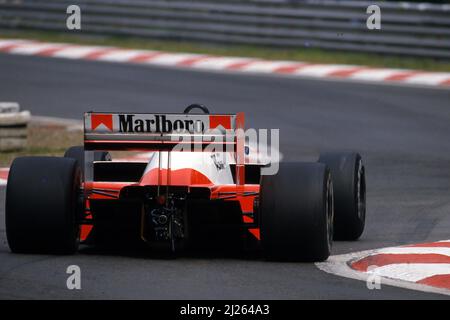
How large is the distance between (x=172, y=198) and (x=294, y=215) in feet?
2.82

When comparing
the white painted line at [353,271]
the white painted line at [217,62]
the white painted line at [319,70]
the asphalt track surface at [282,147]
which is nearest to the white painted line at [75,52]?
the asphalt track surface at [282,147]

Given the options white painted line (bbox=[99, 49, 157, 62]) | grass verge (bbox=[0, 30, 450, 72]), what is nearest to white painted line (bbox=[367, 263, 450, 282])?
grass verge (bbox=[0, 30, 450, 72])

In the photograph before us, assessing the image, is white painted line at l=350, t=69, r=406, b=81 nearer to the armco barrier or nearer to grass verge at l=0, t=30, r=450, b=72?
grass verge at l=0, t=30, r=450, b=72

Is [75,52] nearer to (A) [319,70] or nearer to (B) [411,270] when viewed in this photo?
(A) [319,70]

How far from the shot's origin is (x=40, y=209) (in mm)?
8914

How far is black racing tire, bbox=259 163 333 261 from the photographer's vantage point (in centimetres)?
883

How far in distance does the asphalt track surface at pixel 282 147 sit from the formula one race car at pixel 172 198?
0.18 metres

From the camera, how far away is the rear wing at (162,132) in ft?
29.5

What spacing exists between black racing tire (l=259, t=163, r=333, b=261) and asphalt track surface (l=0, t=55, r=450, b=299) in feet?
0.39

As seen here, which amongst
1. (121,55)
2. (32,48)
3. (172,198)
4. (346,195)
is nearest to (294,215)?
(172,198)

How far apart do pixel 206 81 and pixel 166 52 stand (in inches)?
133

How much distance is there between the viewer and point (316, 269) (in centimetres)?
873

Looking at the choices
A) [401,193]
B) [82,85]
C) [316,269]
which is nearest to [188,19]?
[82,85]

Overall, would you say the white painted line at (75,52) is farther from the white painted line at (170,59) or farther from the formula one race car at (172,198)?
the formula one race car at (172,198)
